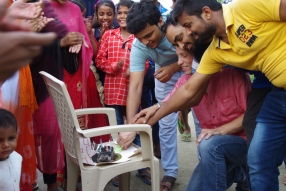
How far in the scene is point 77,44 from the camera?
3.16 meters

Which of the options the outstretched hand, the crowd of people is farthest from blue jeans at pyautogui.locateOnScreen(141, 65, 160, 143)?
the outstretched hand

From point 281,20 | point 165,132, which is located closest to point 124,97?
point 165,132

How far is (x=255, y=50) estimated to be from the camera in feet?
6.81

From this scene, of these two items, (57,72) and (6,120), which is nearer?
(6,120)

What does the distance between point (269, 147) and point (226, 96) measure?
49 cm

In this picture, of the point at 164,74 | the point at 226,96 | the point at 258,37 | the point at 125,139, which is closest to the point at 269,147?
the point at 226,96

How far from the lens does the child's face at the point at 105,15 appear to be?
3.84 m

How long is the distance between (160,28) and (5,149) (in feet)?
4.82

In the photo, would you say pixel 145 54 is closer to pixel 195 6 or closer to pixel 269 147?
pixel 195 6

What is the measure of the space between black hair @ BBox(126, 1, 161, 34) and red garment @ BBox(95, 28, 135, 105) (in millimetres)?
493

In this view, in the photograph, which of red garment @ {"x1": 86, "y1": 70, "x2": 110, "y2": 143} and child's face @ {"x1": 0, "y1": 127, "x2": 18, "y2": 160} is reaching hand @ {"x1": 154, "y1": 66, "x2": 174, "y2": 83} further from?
child's face @ {"x1": 0, "y1": 127, "x2": 18, "y2": 160}

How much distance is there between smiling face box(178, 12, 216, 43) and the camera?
7.48ft

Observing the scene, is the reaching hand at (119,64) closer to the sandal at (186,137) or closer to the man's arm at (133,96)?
the man's arm at (133,96)

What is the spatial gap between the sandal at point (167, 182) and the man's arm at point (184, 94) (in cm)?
84
